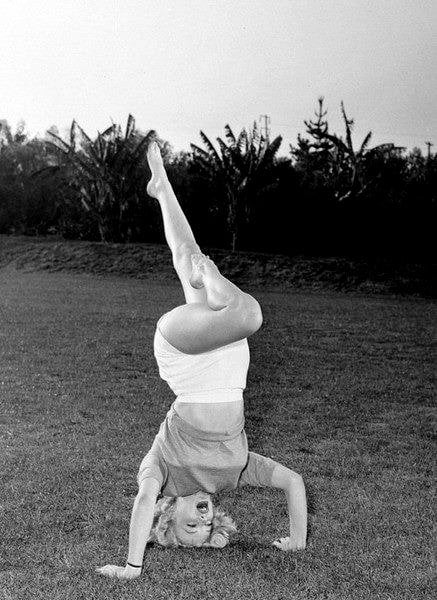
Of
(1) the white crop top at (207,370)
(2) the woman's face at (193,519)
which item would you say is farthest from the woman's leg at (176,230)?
(2) the woman's face at (193,519)

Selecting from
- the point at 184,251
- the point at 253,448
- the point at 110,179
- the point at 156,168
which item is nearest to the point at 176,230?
the point at 184,251

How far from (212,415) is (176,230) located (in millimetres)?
874

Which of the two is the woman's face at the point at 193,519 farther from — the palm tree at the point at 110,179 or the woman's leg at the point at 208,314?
the palm tree at the point at 110,179

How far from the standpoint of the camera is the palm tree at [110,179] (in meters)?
25.1

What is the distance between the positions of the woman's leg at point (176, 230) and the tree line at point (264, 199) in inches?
806

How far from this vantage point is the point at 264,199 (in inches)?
1000

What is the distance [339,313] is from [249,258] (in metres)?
8.54

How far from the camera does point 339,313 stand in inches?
606

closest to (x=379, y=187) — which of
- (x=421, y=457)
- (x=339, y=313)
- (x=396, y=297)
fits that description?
(x=396, y=297)

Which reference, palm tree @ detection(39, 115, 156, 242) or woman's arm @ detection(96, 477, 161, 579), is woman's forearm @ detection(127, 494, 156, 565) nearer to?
woman's arm @ detection(96, 477, 161, 579)

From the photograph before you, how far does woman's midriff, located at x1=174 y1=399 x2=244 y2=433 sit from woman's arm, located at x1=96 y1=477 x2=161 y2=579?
30cm

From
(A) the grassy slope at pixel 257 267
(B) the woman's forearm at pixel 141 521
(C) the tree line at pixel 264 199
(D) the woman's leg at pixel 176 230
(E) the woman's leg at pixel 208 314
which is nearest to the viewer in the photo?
(E) the woman's leg at pixel 208 314

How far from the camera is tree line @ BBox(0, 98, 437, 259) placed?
24.8m

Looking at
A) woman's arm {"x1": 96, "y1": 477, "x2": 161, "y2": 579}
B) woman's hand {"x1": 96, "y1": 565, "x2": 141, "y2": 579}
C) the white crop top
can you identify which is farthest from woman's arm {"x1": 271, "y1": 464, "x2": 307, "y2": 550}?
woman's hand {"x1": 96, "y1": 565, "x2": 141, "y2": 579}
